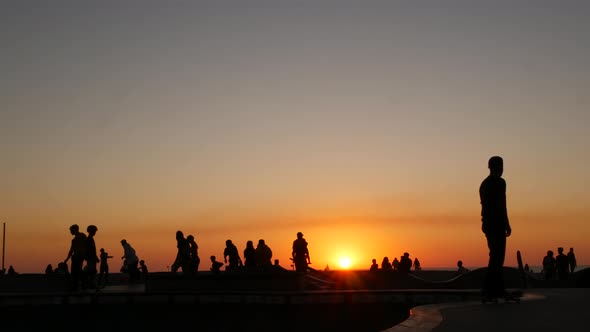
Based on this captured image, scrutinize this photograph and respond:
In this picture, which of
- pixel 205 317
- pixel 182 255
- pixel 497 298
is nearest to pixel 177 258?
pixel 182 255

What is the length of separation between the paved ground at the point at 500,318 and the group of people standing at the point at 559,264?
61.4 feet

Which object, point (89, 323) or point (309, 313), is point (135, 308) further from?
point (309, 313)

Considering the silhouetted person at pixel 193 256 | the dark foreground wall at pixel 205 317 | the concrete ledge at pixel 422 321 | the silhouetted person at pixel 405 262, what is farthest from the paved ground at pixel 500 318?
the silhouetted person at pixel 405 262

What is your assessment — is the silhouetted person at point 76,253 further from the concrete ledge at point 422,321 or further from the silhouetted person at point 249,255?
the concrete ledge at point 422,321

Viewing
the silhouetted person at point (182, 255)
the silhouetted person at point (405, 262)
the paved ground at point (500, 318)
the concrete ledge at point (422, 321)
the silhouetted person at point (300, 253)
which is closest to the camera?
the concrete ledge at point (422, 321)

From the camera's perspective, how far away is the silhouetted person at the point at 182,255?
23844mm

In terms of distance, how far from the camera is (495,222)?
10820 millimetres

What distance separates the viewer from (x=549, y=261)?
99.1 ft

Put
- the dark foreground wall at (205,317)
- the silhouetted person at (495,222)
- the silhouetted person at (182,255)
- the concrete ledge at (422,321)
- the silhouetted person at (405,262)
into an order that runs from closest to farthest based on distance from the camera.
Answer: the concrete ledge at (422,321) < the silhouetted person at (495,222) < the dark foreground wall at (205,317) < the silhouetted person at (182,255) < the silhouetted person at (405,262)

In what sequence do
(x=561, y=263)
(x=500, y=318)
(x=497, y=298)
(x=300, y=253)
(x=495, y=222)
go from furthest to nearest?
1. (x=561, y=263)
2. (x=300, y=253)
3. (x=497, y=298)
4. (x=495, y=222)
5. (x=500, y=318)

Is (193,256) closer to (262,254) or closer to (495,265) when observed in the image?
(262,254)

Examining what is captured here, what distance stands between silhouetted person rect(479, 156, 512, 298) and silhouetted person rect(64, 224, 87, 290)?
→ 40.1 ft

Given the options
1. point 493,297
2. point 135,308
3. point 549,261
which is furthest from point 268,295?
point 549,261

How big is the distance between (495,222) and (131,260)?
19030mm
